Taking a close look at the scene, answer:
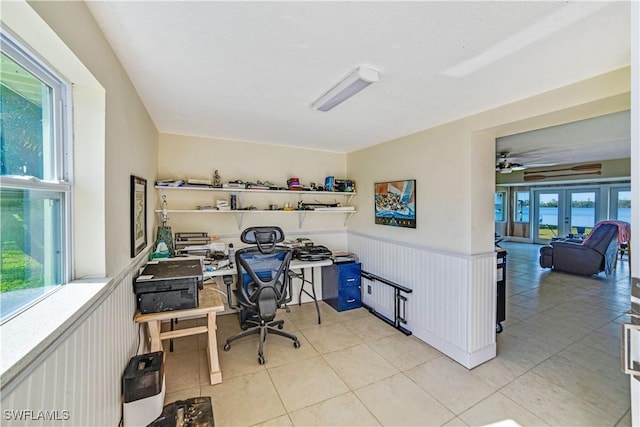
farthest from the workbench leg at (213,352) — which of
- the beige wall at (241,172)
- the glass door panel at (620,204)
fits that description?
the glass door panel at (620,204)

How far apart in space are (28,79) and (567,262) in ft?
26.3

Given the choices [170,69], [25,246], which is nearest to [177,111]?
[170,69]

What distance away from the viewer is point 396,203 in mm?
3355

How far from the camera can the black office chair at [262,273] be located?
8.46 ft

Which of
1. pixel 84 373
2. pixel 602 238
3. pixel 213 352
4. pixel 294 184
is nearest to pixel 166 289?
pixel 213 352

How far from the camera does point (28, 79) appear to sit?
104cm

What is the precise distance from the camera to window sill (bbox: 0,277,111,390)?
0.69 metres

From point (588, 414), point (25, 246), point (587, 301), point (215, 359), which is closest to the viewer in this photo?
point (25, 246)

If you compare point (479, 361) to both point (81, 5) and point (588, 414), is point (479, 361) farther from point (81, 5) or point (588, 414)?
point (81, 5)

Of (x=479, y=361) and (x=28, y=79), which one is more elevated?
(x=28, y=79)

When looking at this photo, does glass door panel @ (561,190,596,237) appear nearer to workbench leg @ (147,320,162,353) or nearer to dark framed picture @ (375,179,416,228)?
dark framed picture @ (375,179,416,228)

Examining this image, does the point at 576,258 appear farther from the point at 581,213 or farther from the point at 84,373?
the point at 84,373

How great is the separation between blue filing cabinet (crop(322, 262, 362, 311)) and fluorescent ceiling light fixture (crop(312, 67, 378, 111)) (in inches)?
88.2

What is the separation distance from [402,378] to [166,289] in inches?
81.1
